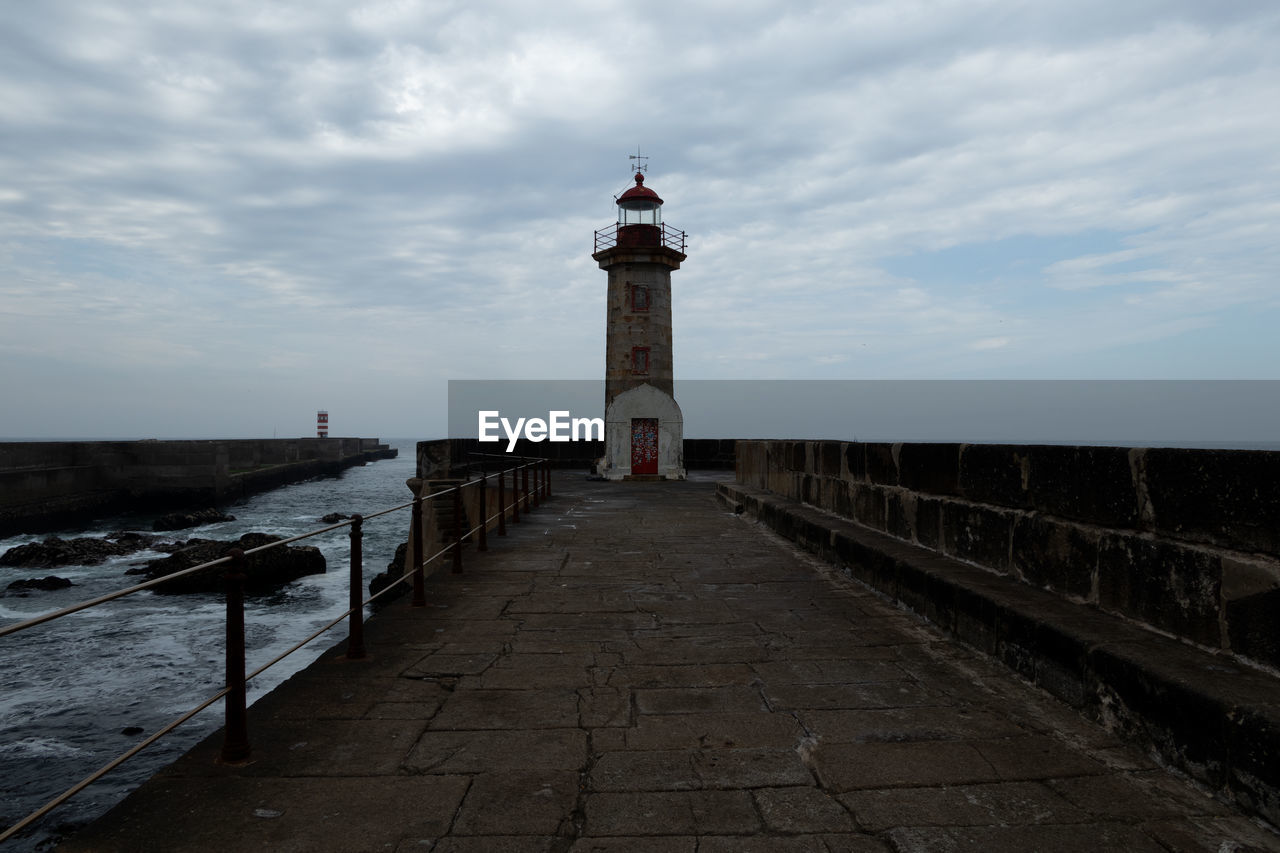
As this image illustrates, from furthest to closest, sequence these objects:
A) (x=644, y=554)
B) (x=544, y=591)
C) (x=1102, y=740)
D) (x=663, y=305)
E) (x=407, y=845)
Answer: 1. (x=663, y=305)
2. (x=644, y=554)
3. (x=544, y=591)
4. (x=1102, y=740)
5. (x=407, y=845)

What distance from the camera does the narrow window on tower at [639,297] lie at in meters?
22.6

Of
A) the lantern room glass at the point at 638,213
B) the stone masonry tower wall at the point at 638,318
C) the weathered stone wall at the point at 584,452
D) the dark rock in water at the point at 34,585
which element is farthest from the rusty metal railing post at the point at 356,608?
the weathered stone wall at the point at 584,452

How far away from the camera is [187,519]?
1081 inches

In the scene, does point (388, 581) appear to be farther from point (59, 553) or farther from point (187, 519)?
point (187, 519)

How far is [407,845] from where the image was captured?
7.97 feet

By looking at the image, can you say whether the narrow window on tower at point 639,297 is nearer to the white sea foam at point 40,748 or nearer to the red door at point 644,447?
the red door at point 644,447

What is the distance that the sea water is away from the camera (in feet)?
24.6

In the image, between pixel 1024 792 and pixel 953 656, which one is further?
pixel 953 656

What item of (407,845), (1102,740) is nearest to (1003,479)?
(1102,740)

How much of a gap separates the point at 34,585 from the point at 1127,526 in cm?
1977

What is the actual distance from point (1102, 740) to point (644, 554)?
5.52 meters

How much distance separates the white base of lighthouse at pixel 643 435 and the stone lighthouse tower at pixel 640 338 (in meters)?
0.03

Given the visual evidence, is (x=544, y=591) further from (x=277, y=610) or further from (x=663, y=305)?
(x=663, y=305)

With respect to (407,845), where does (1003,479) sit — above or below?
above
